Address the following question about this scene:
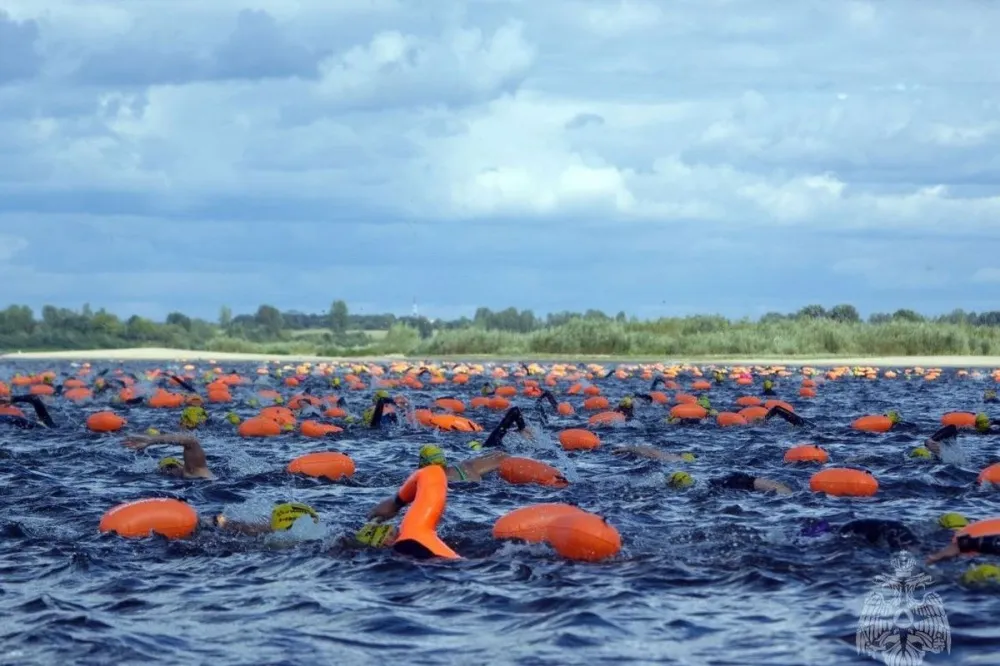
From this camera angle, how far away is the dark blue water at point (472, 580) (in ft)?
30.8

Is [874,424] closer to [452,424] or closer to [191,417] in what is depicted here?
[452,424]

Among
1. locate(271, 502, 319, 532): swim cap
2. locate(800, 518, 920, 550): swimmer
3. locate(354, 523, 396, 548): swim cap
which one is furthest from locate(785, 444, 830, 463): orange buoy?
locate(271, 502, 319, 532): swim cap

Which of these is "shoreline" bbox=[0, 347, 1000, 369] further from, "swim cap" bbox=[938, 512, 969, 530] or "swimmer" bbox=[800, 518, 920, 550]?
"swimmer" bbox=[800, 518, 920, 550]

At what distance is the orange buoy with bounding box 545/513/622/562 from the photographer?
11.8m

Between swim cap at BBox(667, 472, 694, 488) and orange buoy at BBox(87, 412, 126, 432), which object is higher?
orange buoy at BBox(87, 412, 126, 432)

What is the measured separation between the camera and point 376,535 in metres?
12.4

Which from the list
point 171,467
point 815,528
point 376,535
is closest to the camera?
point 376,535

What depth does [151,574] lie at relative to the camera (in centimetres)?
1160

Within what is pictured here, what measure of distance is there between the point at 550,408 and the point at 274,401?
6.59m

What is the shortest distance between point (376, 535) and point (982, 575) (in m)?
5.09

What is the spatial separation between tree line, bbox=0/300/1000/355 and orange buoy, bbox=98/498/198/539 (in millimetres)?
57765

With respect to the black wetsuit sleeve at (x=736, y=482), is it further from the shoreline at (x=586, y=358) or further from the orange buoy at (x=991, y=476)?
the shoreline at (x=586, y=358)

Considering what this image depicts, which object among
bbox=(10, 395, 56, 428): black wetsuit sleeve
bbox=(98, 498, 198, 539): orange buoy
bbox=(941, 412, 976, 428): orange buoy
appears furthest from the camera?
bbox=(941, 412, 976, 428): orange buoy

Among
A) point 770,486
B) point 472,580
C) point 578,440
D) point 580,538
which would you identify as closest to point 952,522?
point 580,538
